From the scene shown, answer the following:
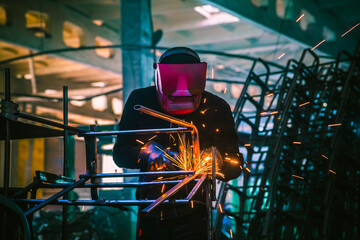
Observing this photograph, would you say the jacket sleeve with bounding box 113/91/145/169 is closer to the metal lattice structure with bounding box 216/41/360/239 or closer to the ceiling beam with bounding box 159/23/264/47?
the metal lattice structure with bounding box 216/41/360/239

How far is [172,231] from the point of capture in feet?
8.13

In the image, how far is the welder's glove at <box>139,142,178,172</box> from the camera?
240cm

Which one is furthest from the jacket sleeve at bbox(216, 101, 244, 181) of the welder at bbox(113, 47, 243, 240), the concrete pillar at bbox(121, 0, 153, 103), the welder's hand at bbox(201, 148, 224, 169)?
the concrete pillar at bbox(121, 0, 153, 103)

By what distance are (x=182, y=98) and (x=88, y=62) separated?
7014mm

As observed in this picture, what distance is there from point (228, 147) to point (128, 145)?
590mm

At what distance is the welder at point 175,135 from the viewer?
2.46 meters

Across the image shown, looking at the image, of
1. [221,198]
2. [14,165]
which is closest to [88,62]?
[14,165]

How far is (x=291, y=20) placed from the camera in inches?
376

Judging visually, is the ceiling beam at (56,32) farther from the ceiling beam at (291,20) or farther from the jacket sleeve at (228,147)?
the jacket sleeve at (228,147)

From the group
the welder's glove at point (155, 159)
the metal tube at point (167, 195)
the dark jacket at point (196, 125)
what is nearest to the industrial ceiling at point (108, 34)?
the dark jacket at point (196, 125)

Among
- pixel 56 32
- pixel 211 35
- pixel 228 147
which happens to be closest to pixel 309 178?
pixel 228 147

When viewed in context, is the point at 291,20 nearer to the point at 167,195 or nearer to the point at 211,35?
the point at 211,35

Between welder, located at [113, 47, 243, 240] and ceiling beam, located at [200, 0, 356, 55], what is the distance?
16.8ft

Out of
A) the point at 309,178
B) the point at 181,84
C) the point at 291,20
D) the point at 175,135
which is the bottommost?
the point at 309,178
